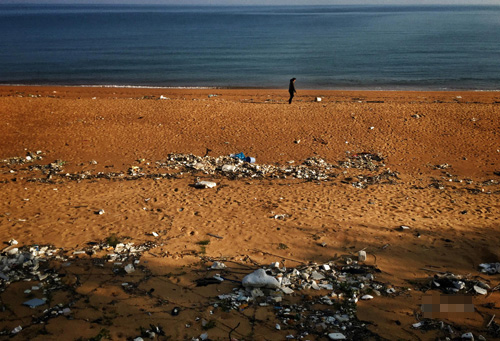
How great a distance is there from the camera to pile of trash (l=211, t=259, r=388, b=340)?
16.8 ft

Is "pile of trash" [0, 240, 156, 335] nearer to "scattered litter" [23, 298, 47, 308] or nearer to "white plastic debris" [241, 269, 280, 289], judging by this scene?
"scattered litter" [23, 298, 47, 308]

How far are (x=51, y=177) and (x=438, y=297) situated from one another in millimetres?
10610

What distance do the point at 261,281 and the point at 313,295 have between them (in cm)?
86

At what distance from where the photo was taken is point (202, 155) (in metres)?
13.3

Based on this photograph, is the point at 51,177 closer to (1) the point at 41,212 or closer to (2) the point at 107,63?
(1) the point at 41,212

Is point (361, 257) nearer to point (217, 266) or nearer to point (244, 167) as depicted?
point (217, 266)

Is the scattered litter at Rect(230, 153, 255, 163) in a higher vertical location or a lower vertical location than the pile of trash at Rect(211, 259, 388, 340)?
higher

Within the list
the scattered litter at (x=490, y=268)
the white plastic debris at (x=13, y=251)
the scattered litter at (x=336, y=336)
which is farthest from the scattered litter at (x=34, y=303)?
the scattered litter at (x=490, y=268)

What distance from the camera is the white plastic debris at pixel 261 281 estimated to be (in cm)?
582

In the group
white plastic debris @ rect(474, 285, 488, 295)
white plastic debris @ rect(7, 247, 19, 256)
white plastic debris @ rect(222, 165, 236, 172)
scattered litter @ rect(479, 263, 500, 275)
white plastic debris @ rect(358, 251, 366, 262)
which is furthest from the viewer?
white plastic debris @ rect(222, 165, 236, 172)

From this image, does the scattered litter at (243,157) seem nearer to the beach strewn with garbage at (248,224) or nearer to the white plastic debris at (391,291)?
the beach strewn with garbage at (248,224)

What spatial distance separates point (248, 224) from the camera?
8320 millimetres

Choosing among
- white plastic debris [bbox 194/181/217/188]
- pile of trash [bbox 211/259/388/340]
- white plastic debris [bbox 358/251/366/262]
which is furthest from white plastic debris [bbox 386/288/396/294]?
white plastic debris [bbox 194/181/217/188]

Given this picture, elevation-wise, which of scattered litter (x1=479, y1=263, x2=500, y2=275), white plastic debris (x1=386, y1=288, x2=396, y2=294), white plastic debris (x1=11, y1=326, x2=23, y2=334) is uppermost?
white plastic debris (x1=11, y1=326, x2=23, y2=334)
